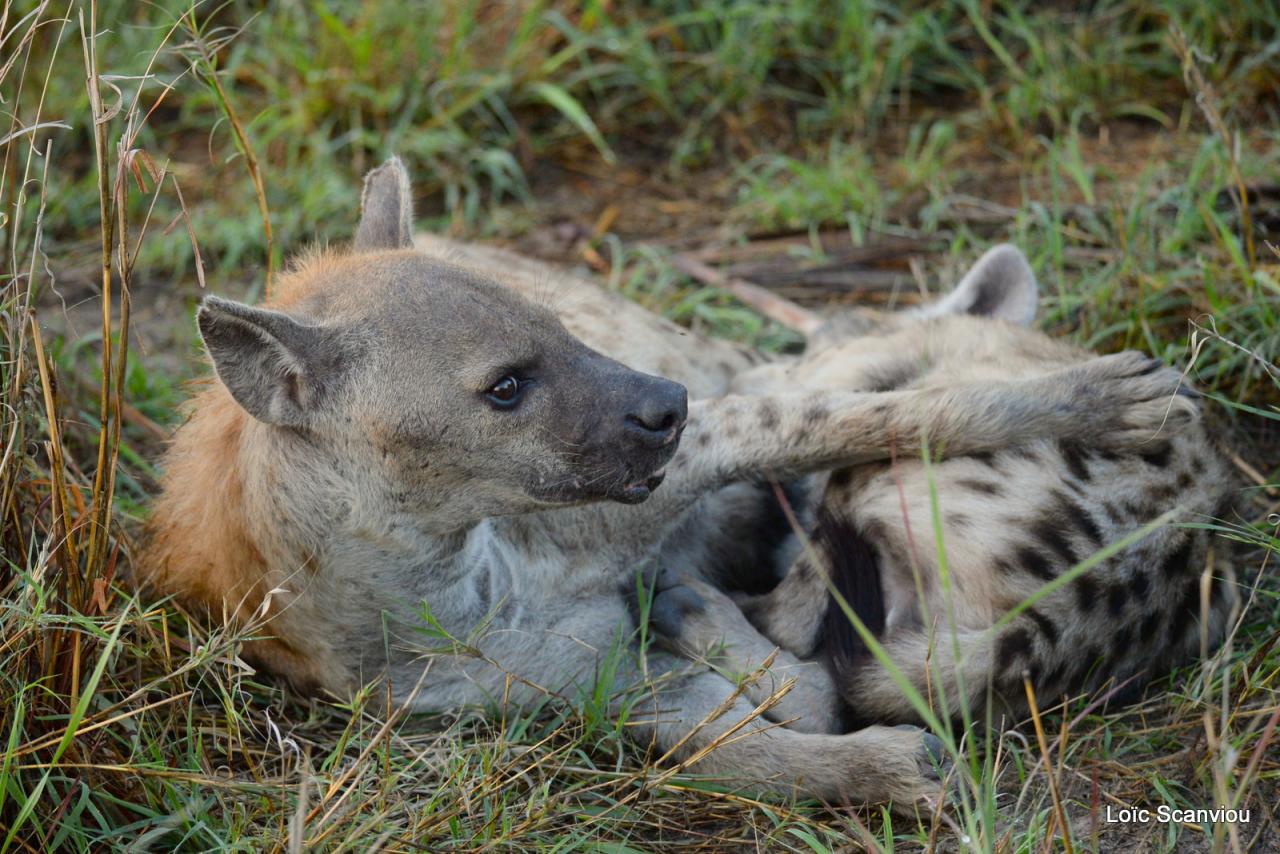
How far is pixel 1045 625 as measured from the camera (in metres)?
2.45

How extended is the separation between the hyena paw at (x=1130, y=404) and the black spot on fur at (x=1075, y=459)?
44 millimetres

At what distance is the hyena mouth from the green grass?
1.35ft

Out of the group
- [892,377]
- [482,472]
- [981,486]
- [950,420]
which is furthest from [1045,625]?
[482,472]

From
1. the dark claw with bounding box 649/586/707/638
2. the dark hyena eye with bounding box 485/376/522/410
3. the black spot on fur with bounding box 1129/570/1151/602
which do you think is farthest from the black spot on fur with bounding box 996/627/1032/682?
the dark hyena eye with bounding box 485/376/522/410

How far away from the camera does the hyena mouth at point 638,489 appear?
2.47m

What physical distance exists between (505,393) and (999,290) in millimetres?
1553

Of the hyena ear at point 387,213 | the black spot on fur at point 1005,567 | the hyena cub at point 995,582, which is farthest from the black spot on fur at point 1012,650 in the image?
the hyena ear at point 387,213

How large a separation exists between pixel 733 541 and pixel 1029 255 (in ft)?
4.72

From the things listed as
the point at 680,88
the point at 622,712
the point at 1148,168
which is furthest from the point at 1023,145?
the point at 622,712

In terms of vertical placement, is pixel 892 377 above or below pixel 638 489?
below

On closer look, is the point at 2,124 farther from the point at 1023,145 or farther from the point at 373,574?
the point at 1023,145

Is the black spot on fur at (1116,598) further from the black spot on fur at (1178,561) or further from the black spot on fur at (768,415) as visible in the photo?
the black spot on fur at (768,415)

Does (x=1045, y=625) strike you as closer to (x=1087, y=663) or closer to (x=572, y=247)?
(x=1087, y=663)

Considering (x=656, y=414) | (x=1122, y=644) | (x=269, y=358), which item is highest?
(x=269, y=358)
